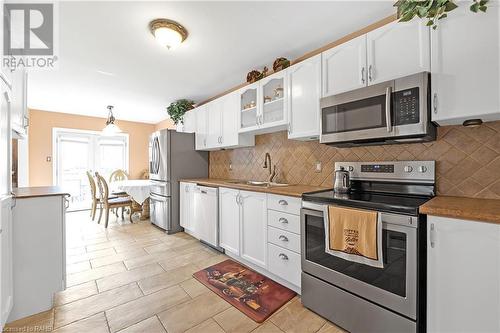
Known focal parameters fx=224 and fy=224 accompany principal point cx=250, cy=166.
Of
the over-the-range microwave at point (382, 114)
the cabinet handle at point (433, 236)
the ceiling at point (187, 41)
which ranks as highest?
the ceiling at point (187, 41)

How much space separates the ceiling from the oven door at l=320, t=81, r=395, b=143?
74 centimetres

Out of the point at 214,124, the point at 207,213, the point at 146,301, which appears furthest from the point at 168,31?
the point at 146,301

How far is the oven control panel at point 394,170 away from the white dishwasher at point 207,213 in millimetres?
1646

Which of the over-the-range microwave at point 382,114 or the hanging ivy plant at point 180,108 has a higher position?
the hanging ivy plant at point 180,108

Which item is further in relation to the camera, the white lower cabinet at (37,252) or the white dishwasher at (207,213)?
the white dishwasher at (207,213)

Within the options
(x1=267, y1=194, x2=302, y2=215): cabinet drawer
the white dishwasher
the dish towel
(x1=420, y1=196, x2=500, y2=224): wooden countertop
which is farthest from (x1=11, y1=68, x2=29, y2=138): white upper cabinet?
(x1=420, y1=196, x2=500, y2=224): wooden countertop

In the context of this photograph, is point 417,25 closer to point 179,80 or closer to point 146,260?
point 179,80

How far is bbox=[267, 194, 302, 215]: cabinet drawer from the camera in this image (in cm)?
196

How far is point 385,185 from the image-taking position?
190 centimetres

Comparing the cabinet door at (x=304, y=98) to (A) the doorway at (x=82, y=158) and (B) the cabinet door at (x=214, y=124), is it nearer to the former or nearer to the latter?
(B) the cabinet door at (x=214, y=124)

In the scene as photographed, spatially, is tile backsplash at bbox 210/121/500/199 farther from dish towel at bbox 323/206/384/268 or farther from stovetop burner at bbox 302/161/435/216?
dish towel at bbox 323/206/384/268

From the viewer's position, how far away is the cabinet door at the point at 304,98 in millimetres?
2123

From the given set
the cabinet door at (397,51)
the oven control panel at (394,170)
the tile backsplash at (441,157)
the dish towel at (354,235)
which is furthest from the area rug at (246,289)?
the cabinet door at (397,51)

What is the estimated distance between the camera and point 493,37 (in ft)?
4.19
